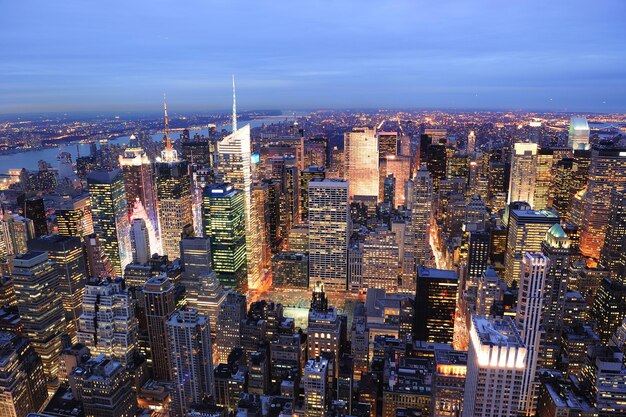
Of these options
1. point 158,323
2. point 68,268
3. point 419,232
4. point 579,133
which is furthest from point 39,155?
point 579,133

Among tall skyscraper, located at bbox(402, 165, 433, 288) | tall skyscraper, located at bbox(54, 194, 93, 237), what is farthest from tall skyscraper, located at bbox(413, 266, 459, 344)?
tall skyscraper, located at bbox(54, 194, 93, 237)

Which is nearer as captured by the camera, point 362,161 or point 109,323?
point 109,323

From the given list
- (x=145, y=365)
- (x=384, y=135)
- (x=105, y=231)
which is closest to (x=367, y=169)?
(x=384, y=135)

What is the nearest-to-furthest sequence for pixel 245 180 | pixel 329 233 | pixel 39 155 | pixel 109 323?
1. pixel 109 323
2. pixel 329 233
3. pixel 39 155
4. pixel 245 180

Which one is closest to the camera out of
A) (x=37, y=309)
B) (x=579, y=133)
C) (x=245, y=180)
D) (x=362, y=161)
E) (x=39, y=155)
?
(x=37, y=309)

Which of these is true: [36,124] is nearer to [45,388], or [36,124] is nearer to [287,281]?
[45,388]

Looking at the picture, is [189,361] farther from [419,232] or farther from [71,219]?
[419,232]

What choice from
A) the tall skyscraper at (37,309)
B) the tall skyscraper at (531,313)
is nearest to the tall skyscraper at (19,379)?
the tall skyscraper at (37,309)
